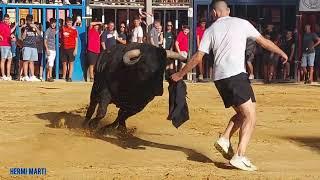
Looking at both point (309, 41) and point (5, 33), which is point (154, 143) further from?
point (309, 41)

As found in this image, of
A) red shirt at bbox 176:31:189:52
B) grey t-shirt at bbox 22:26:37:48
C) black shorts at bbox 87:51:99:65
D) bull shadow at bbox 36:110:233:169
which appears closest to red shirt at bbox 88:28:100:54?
black shorts at bbox 87:51:99:65

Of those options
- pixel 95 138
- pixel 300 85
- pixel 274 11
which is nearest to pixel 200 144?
pixel 95 138

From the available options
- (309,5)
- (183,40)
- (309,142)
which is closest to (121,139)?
(309,142)

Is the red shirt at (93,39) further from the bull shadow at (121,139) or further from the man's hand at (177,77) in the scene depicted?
the man's hand at (177,77)

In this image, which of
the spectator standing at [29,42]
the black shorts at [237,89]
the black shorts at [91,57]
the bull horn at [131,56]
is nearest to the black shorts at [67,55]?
the black shorts at [91,57]

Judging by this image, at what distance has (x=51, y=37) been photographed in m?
17.8

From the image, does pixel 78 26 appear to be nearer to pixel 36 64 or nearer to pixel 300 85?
pixel 36 64

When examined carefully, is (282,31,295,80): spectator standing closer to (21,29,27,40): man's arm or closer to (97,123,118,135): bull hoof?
(21,29,27,40): man's arm

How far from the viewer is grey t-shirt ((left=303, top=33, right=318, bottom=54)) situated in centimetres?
1806

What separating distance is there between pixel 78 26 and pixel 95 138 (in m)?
10.0

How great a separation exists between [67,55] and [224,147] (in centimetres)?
1127

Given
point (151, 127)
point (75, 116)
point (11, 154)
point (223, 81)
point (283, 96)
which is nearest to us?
point (223, 81)

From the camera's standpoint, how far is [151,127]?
1022 centimetres

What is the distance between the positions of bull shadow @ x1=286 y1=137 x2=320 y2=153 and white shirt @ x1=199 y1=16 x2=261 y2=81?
2133 mm
